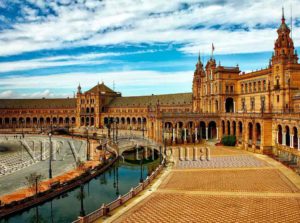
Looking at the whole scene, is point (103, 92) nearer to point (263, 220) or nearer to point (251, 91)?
point (251, 91)

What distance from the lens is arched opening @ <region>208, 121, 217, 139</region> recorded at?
8381 centimetres

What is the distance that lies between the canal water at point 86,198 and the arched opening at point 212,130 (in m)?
28.7

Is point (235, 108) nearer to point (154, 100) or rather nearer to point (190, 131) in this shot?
point (190, 131)

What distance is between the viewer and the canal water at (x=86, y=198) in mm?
32925

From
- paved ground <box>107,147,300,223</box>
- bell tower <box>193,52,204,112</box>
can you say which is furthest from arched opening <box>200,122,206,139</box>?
paved ground <box>107,147,300,223</box>

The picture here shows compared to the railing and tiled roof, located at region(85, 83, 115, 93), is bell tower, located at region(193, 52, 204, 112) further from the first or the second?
the railing

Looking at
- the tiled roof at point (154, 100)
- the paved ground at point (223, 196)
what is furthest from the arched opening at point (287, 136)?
the tiled roof at point (154, 100)

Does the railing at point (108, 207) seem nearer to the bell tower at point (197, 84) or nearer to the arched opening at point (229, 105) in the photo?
the arched opening at point (229, 105)

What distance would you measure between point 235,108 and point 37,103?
99571 millimetres

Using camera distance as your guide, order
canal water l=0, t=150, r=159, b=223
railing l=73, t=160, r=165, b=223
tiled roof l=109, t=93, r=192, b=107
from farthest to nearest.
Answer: tiled roof l=109, t=93, r=192, b=107, canal water l=0, t=150, r=159, b=223, railing l=73, t=160, r=165, b=223

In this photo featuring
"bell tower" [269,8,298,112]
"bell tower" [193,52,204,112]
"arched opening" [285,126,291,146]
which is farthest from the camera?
"bell tower" [193,52,204,112]

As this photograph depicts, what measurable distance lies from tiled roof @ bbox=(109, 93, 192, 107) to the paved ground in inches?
2719

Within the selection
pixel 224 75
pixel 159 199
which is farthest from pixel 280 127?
pixel 159 199

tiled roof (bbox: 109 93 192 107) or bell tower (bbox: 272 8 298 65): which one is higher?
bell tower (bbox: 272 8 298 65)
